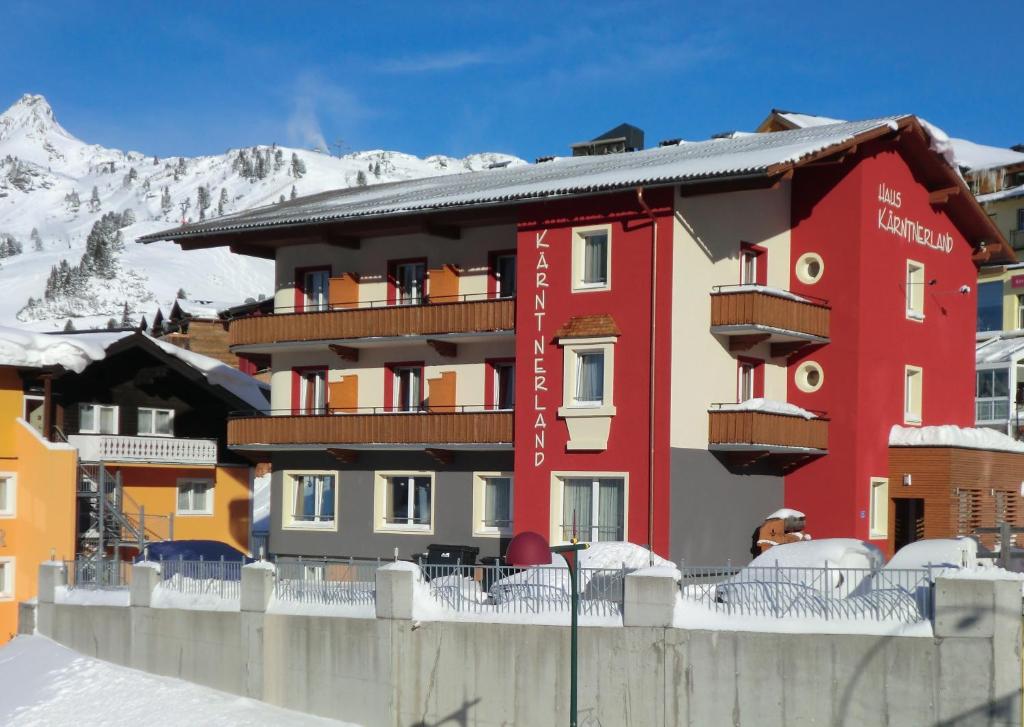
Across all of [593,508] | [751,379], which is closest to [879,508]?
[751,379]

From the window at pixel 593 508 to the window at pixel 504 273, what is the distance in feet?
21.4

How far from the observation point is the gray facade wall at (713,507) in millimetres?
36938

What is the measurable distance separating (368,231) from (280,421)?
6.21 meters

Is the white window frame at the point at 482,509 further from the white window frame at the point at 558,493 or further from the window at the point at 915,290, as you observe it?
the window at the point at 915,290

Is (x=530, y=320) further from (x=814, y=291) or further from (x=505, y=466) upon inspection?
(x=814, y=291)

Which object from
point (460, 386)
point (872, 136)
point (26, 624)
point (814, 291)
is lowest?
point (26, 624)

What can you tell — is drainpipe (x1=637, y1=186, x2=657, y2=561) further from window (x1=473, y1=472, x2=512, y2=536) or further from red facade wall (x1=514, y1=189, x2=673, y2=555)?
window (x1=473, y1=472, x2=512, y2=536)

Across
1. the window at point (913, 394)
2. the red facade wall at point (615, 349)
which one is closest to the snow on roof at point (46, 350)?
the red facade wall at point (615, 349)

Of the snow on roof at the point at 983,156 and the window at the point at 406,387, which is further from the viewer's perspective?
the snow on roof at the point at 983,156

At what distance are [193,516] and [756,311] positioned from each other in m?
23.6

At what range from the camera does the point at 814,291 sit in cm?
4041

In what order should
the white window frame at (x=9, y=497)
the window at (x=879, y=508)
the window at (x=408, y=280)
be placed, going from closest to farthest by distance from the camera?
the window at (x=879, y=508) → the window at (x=408, y=280) → the white window frame at (x=9, y=497)

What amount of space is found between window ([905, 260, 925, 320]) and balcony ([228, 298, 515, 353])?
11.1 metres

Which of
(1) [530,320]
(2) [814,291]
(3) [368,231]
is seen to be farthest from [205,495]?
(2) [814,291]
